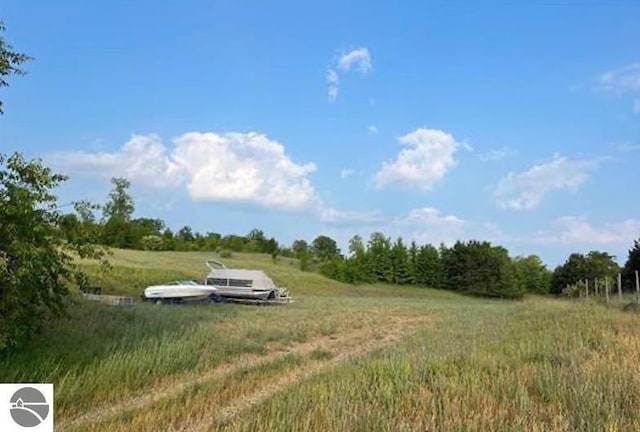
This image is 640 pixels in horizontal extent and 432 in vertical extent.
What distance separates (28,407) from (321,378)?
4.33 m

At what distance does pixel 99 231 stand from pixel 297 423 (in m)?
6.78

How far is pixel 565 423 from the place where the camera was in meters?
6.06

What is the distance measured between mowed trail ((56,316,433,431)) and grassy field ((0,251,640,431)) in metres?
0.04

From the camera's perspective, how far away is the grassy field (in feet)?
20.8

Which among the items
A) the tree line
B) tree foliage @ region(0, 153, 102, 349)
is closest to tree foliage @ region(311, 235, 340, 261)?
the tree line

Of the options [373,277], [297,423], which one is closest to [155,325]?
[297,423]

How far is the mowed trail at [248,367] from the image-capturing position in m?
7.34

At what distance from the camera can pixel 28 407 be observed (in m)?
5.77

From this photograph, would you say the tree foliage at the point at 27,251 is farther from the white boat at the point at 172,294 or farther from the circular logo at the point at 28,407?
the white boat at the point at 172,294

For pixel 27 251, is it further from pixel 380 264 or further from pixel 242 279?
pixel 380 264

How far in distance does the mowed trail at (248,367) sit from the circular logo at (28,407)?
2.42ft

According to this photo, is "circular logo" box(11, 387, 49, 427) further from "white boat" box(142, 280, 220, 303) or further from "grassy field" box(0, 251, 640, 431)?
"white boat" box(142, 280, 220, 303)

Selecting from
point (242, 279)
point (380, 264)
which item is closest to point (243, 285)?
point (242, 279)

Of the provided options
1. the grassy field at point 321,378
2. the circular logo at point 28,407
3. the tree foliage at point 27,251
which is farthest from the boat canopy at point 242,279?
the circular logo at point 28,407
